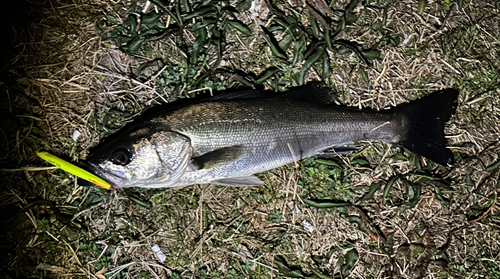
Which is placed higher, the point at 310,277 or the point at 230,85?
the point at 230,85

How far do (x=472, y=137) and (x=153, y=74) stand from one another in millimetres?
3842

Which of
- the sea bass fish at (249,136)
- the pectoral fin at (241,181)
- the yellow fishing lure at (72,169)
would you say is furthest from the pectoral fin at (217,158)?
the yellow fishing lure at (72,169)

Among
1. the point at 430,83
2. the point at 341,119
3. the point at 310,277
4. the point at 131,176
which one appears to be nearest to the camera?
the point at 131,176

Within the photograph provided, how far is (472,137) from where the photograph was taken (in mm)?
4445

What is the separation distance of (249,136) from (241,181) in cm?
52

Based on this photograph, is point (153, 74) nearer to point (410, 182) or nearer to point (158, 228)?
point (158, 228)

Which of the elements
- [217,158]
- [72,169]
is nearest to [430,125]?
[217,158]

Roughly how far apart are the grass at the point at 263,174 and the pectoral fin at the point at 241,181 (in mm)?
298

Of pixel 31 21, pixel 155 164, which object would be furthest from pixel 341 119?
pixel 31 21

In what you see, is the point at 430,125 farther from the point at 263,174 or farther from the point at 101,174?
the point at 101,174

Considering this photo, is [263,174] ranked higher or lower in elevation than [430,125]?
lower

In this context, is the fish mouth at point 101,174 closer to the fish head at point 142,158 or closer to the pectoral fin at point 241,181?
the fish head at point 142,158

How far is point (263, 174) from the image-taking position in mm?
4172

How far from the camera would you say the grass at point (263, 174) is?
4.01 metres
